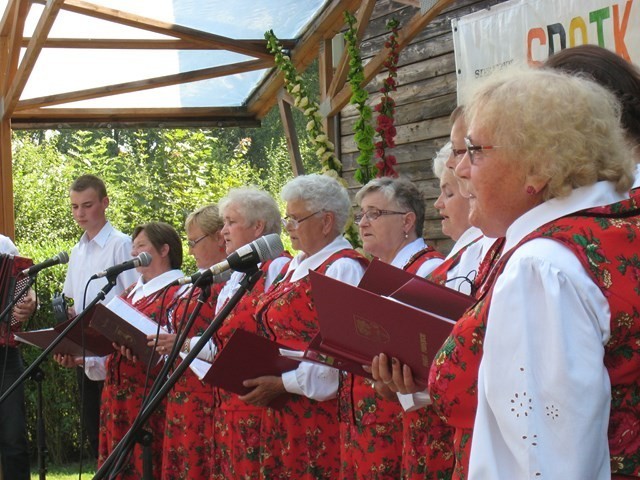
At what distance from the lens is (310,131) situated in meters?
6.15

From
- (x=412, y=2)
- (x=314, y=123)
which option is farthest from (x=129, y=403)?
(x=412, y=2)

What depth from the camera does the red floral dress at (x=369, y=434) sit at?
3510mm

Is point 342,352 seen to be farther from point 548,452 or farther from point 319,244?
point 319,244

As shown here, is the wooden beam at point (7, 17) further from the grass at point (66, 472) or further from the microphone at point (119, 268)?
the microphone at point (119, 268)

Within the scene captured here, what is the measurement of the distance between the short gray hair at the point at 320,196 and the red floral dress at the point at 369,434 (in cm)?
74

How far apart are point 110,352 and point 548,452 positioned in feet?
13.6

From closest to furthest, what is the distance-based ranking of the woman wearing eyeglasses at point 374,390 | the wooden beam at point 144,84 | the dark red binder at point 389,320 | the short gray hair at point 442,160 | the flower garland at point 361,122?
the dark red binder at point 389,320, the short gray hair at point 442,160, the woman wearing eyeglasses at point 374,390, the flower garland at point 361,122, the wooden beam at point 144,84

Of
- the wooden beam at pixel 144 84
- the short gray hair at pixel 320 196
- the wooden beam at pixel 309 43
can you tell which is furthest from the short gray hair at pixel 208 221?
the wooden beam at pixel 144 84

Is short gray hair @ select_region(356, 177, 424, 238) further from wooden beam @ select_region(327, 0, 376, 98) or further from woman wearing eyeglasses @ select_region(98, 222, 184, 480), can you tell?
wooden beam @ select_region(327, 0, 376, 98)

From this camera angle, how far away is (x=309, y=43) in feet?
26.3

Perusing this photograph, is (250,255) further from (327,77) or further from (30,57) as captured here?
(30,57)

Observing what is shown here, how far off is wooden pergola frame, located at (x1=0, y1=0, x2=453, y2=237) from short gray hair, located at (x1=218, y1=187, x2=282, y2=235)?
2.12 metres

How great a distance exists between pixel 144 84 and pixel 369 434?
18.7 ft

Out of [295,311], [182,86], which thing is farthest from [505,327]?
[182,86]
